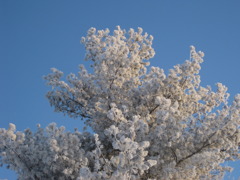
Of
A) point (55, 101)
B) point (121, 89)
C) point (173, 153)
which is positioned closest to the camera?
point (173, 153)

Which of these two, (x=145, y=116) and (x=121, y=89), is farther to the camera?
(x=121, y=89)

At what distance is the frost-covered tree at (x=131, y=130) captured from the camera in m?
11.1

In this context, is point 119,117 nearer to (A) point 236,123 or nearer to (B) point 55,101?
(A) point 236,123

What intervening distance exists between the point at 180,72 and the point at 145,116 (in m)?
2.12

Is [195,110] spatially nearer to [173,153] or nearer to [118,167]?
[173,153]

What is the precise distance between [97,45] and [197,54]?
210 inches

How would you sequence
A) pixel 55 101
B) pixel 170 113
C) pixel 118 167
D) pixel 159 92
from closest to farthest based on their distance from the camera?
pixel 118 167
pixel 170 113
pixel 159 92
pixel 55 101

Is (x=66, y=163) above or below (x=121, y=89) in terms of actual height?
below

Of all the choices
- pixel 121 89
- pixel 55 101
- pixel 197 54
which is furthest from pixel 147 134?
pixel 55 101

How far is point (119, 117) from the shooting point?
11.6 meters

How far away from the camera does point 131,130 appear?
403 inches

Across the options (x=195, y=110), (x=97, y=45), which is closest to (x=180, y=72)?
(x=195, y=110)

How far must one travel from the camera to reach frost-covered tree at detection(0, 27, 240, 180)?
11125 mm

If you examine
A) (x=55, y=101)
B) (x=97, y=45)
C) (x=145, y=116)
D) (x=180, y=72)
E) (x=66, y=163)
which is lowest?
(x=66, y=163)
